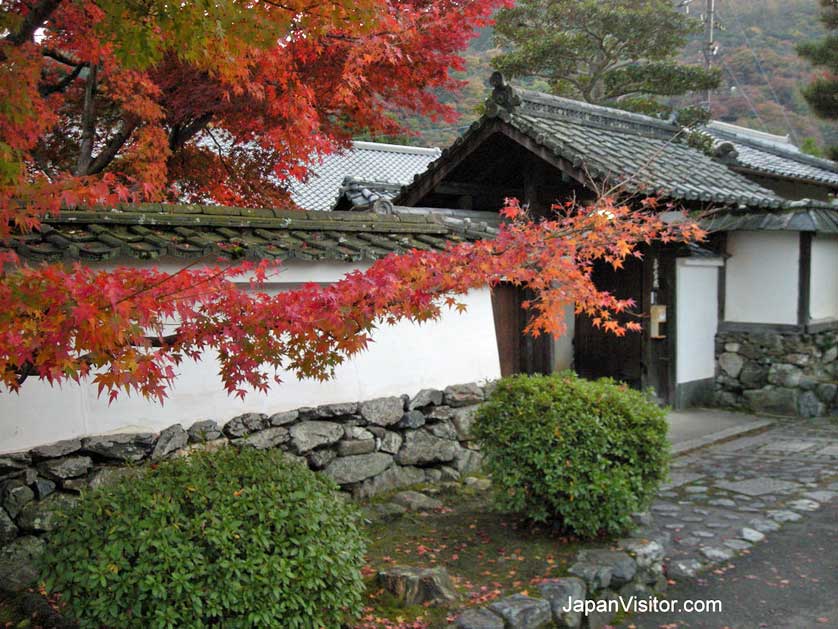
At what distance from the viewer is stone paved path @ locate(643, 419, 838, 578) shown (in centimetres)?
676

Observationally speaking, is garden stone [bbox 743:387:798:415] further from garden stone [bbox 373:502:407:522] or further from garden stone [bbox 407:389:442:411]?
garden stone [bbox 373:502:407:522]

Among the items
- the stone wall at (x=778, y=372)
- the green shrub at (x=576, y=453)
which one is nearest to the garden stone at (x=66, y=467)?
the green shrub at (x=576, y=453)

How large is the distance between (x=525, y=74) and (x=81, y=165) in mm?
17211

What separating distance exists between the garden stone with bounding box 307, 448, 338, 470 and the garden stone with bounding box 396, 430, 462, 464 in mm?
804

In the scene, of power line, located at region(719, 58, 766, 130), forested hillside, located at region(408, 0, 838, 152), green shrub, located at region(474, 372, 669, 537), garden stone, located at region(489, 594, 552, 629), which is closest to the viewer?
garden stone, located at region(489, 594, 552, 629)

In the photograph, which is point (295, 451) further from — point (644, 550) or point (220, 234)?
point (644, 550)

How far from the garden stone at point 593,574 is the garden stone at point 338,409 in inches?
100

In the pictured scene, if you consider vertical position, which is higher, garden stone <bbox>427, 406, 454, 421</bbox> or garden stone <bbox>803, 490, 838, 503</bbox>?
garden stone <bbox>427, 406, 454, 421</bbox>

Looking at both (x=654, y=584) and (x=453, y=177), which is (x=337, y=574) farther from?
(x=453, y=177)

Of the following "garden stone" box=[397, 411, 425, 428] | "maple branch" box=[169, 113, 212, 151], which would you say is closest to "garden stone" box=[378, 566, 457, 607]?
"garden stone" box=[397, 411, 425, 428]

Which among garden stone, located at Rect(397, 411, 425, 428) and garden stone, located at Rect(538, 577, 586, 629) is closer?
garden stone, located at Rect(538, 577, 586, 629)

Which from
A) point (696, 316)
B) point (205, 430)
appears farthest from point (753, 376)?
point (205, 430)

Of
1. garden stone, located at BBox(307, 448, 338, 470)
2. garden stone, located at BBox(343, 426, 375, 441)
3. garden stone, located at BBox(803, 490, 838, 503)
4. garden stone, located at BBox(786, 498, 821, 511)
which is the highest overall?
garden stone, located at BBox(343, 426, 375, 441)

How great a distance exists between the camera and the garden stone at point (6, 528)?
5246mm
